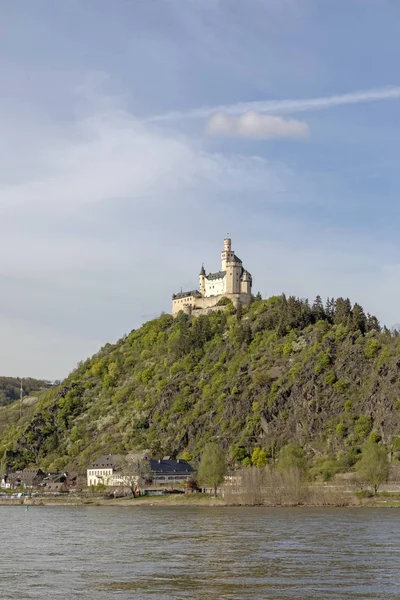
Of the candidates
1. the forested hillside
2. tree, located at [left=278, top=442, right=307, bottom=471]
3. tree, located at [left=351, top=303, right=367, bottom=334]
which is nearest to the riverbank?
tree, located at [left=278, top=442, right=307, bottom=471]

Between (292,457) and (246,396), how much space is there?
31.7 meters

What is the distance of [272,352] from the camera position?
167 meters

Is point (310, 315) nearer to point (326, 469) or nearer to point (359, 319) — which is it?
point (359, 319)

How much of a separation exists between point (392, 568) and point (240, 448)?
96780 mm

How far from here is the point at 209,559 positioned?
175 ft

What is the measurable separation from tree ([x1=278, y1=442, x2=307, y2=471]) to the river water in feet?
106

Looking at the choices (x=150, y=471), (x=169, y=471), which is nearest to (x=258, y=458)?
(x=169, y=471)

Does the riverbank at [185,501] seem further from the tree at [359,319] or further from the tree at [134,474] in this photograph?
the tree at [359,319]

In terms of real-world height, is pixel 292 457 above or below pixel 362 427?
below

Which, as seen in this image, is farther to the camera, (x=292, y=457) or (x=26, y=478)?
(x=26, y=478)

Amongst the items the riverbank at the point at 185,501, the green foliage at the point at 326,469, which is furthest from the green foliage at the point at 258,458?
the green foliage at the point at 326,469

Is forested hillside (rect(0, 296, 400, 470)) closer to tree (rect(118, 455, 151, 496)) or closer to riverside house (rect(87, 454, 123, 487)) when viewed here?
riverside house (rect(87, 454, 123, 487))

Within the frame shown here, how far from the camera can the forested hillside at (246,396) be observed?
140m

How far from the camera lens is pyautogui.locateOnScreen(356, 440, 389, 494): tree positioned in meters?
112
